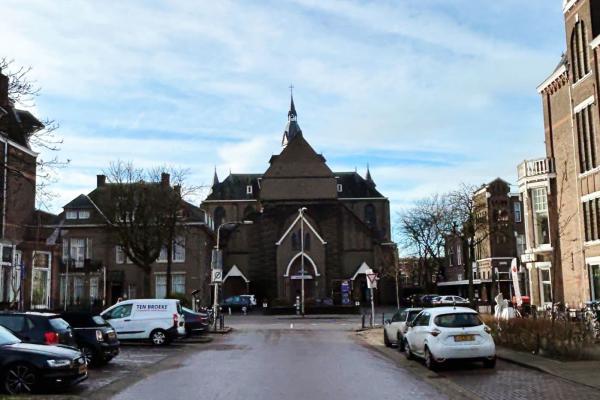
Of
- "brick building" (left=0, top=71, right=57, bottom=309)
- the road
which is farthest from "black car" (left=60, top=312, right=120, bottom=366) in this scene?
"brick building" (left=0, top=71, right=57, bottom=309)

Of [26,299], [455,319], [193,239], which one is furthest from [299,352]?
[193,239]

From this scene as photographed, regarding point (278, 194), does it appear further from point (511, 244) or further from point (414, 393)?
point (414, 393)

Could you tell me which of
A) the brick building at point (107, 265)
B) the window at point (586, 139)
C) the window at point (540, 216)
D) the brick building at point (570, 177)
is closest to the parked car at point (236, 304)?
the brick building at point (107, 265)

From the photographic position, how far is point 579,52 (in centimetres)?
3303

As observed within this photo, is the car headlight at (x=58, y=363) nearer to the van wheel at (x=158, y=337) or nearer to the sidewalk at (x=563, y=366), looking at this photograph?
the sidewalk at (x=563, y=366)

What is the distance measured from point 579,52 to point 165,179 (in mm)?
29584

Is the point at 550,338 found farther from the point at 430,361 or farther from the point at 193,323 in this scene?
the point at 193,323

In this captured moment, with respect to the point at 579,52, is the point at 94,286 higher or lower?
lower

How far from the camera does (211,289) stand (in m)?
69.1

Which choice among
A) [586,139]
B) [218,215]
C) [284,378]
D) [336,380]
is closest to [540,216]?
[586,139]

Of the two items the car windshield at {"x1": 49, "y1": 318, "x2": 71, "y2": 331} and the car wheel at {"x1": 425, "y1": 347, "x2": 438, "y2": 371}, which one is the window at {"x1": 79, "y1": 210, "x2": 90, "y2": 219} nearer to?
the car windshield at {"x1": 49, "y1": 318, "x2": 71, "y2": 331}

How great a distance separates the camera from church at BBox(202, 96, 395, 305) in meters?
72.3

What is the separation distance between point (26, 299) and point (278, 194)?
43.2 meters

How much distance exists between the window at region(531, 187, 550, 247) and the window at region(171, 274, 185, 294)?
1334 inches
